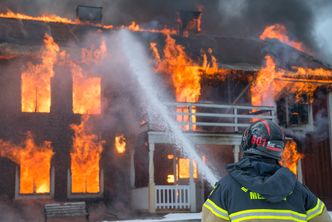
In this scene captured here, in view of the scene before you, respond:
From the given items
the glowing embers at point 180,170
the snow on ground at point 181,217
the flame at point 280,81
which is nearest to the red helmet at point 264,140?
the snow on ground at point 181,217

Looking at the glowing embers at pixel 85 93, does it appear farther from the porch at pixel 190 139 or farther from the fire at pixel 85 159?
the porch at pixel 190 139

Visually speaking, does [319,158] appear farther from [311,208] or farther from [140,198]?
[311,208]

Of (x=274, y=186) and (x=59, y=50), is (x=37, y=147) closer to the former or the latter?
(x=59, y=50)

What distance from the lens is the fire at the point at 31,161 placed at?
53.6ft

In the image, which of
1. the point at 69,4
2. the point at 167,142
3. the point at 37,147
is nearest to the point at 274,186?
the point at 167,142

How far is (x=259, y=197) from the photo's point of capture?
8.64 feet

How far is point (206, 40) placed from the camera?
20844 millimetres

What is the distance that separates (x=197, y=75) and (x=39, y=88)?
18.2ft

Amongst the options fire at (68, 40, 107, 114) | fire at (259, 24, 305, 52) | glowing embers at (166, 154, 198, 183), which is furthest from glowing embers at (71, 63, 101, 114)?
fire at (259, 24, 305, 52)

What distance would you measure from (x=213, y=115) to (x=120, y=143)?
330 centimetres

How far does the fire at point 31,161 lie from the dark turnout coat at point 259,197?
14.5 m

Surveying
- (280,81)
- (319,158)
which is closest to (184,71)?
(280,81)

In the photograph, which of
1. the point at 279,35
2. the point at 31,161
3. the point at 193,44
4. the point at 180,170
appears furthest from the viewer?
the point at 279,35

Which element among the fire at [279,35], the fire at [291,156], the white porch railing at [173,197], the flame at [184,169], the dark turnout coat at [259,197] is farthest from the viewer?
the fire at [279,35]
